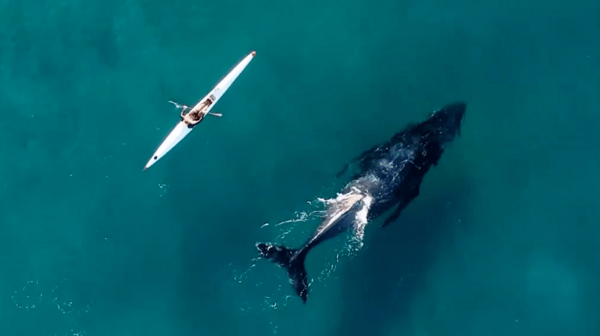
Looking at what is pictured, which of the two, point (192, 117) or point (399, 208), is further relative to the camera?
point (399, 208)

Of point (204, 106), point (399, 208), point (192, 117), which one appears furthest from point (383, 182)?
point (192, 117)

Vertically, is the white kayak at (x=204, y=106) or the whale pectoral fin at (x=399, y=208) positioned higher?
the white kayak at (x=204, y=106)

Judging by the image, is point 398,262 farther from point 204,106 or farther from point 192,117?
point 192,117

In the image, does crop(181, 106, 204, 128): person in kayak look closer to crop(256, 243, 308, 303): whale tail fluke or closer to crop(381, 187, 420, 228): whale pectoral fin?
crop(256, 243, 308, 303): whale tail fluke

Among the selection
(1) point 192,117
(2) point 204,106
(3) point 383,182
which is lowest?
(3) point 383,182

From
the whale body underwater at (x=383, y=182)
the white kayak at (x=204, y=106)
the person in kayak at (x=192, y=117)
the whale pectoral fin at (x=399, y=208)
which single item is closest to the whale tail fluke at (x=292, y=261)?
the whale body underwater at (x=383, y=182)

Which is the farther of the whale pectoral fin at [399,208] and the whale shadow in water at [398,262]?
the whale shadow in water at [398,262]

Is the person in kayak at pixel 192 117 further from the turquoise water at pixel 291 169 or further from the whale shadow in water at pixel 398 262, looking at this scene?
the whale shadow in water at pixel 398 262

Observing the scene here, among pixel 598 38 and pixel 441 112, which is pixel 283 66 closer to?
pixel 441 112
